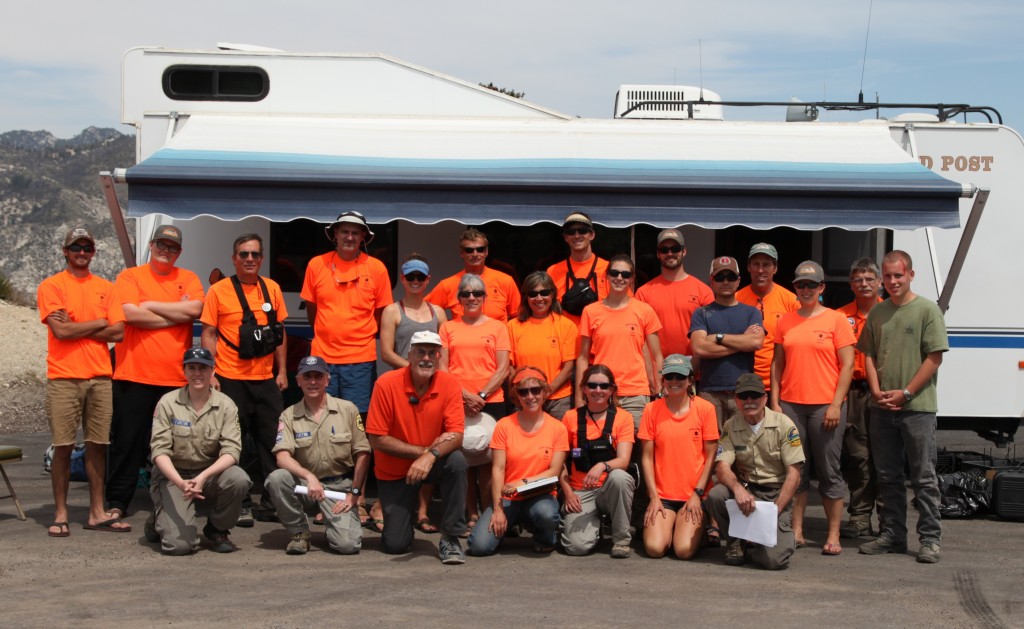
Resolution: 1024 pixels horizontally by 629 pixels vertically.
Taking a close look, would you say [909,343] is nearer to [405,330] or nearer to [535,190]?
[535,190]

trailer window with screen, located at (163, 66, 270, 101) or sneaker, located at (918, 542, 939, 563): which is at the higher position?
trailer window with screen, located at (163, 66, 270, 101)

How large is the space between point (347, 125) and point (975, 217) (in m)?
4.46

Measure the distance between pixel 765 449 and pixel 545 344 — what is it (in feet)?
4.95

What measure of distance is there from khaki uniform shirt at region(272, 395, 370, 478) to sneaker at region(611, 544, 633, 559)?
5.06 feet

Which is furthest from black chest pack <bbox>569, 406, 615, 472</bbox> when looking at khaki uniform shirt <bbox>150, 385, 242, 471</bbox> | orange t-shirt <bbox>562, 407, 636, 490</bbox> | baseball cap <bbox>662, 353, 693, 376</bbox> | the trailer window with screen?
the trailer window with screen

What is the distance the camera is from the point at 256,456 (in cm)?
868

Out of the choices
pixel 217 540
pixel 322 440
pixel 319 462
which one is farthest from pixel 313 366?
pixel 217 540

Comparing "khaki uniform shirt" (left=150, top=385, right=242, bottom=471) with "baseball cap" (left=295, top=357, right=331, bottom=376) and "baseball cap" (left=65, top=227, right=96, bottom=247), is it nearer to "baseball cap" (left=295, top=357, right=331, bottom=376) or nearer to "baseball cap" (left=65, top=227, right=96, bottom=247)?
"baseball cap" (left=295, top=357, right=331, bottom=376)

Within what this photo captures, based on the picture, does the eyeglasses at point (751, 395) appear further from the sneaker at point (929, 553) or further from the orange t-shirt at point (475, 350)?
the orange t-shirt at point (475, 350)

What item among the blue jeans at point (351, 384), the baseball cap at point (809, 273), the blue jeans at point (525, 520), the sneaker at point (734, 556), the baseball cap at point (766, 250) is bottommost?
the sneaker at point (734, 556)

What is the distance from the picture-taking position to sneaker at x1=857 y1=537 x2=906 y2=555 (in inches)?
276

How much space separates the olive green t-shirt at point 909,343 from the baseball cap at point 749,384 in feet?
2.58

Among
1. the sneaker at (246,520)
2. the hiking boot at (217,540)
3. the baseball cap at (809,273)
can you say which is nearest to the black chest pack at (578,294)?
the baseball cap at (809,273)

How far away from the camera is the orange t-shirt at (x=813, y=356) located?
711cm
